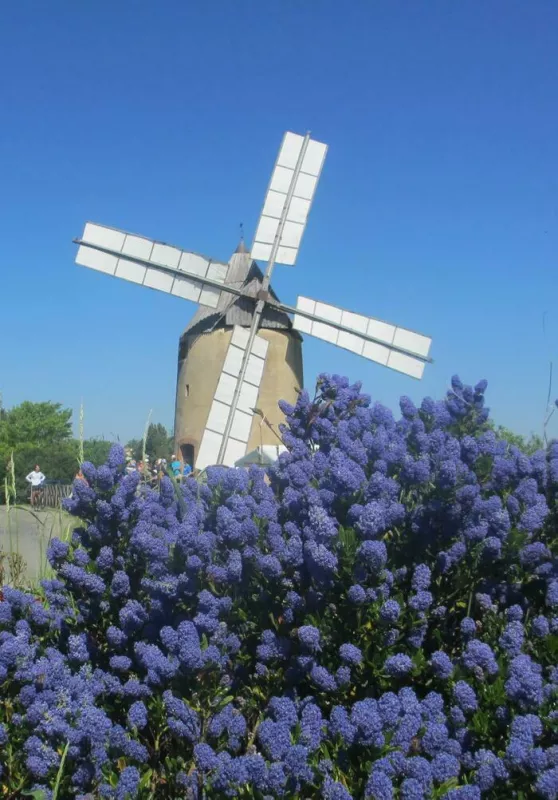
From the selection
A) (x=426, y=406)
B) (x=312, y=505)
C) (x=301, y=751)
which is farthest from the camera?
(x=426, y=406)

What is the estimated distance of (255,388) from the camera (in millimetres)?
12156

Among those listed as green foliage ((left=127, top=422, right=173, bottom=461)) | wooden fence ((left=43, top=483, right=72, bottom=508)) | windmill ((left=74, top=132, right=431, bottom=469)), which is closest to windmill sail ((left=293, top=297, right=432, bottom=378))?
windmill ((left=74, top=132, right=431, bottom=469))

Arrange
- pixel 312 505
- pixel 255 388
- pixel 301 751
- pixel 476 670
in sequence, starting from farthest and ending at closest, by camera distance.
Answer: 1. pixel 255 388
2. pixel 312 505
3. pixel 476 670
4. pixel 301 751

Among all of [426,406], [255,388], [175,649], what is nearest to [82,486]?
[175,649]

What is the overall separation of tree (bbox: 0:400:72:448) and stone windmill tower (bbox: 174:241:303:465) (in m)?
31.2

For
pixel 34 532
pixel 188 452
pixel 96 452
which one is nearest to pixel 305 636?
pixel 96 452

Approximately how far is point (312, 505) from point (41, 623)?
1.11 m

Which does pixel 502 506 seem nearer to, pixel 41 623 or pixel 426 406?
pixel 426 406

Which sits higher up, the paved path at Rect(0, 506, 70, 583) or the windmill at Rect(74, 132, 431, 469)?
the windmill at Rect(74, 132, 431, 469)

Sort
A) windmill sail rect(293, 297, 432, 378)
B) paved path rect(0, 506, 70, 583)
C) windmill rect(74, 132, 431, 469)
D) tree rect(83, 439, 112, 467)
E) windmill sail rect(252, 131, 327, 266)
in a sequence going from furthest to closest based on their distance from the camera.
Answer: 1. windmill sail rect(293, 297, 432, 378)
2. windmill sail rect(252, 131, 327, 266)
3. windmill rect(74, 132, 431, 469)
4. paved path rect(0, 506, 70, 583)
5. tree rect(83, 439, 112, 467)

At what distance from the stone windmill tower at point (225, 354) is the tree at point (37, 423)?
3118 cm

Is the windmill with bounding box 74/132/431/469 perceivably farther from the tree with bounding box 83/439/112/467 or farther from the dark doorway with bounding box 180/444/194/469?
the tree with bounding box 83/439/112/467

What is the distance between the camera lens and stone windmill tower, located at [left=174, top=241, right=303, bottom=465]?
1406 centimetres

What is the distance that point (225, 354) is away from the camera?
45.5ft
